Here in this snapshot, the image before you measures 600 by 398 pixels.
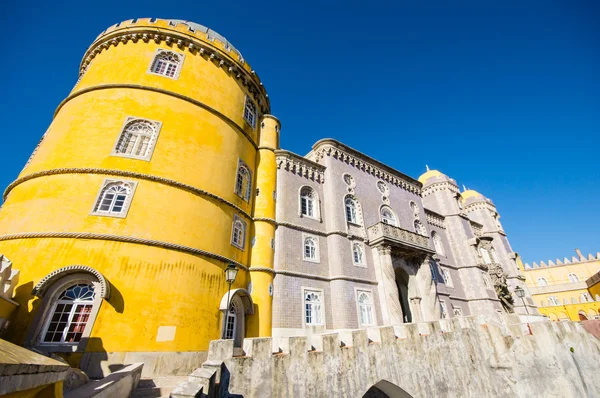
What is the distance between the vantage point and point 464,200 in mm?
40719

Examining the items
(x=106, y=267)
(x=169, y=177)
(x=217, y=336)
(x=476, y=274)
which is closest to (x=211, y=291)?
(x=217, y=336)

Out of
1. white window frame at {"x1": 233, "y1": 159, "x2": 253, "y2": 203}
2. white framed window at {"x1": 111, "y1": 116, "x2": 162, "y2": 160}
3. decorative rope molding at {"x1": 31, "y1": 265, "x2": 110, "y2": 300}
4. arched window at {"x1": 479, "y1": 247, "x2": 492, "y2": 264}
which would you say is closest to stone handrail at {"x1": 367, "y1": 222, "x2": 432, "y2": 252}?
white window frame at {"x1": 233, "y1": 159, "x2": 253, "y2": 203}

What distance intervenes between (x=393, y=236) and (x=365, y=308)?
215 inches

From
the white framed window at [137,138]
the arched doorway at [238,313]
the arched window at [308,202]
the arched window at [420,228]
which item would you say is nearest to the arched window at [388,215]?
the arched window at [420,228]

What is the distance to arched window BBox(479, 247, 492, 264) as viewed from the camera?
3000 centimetres

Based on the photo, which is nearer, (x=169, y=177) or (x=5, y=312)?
(x=5, y=312)

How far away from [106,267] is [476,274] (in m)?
29.4

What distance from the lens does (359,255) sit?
18016 millimetres

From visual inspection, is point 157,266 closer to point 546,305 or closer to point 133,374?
point 133,374

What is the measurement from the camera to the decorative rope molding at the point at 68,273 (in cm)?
838

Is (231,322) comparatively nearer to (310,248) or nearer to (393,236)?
(310,248)

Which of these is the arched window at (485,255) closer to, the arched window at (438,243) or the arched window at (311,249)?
the arched window at (438,243)

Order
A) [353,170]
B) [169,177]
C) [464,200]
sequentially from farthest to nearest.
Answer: [464,200] → [353,170] → [169,177]

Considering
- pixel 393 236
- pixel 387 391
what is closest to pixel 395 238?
pixel 393 236
